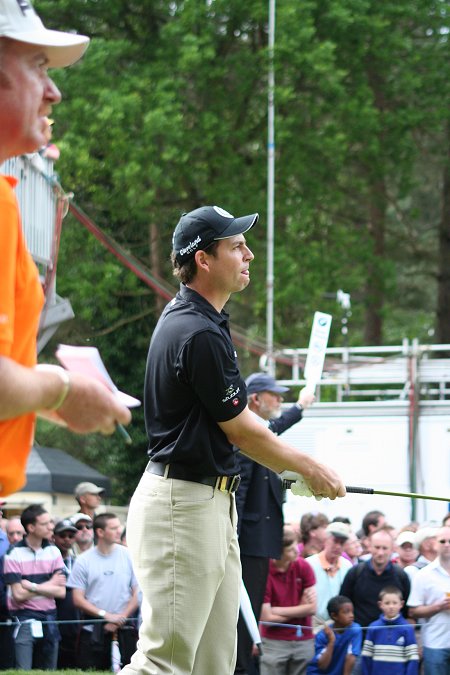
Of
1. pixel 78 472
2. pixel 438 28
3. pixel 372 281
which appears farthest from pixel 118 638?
pixel 438 28

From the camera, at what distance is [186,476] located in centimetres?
504

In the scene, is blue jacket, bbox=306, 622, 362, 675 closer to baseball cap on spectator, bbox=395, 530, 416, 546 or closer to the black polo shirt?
baseball cap on spectator, bbox=395, 530, 416, 546

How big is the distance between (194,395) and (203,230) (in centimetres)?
87

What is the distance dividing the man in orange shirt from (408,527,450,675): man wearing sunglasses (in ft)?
24.8

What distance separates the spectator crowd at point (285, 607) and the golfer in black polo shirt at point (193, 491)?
13.4 ft

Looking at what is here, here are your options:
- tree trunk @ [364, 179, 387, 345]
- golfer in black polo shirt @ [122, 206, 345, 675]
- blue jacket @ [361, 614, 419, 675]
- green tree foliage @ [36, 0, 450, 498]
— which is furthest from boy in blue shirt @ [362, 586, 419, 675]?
tree trunk @ [364, 179, 387, 345]

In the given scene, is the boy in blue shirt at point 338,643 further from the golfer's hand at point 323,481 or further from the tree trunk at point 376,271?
the tree trunk at point 376,271

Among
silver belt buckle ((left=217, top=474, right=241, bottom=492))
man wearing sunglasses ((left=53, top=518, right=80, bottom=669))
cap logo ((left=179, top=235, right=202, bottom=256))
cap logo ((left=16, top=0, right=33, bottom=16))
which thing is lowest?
man wearing sunglasses ((left=53, top=518, right=80, bottom=669))

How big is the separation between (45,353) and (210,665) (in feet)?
83.0

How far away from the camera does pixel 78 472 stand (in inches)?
881

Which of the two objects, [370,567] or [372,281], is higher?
[372,281]

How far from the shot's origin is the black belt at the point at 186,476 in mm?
5039

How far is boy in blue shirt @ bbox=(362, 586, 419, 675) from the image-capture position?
974 centimetres

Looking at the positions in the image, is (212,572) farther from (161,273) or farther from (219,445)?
(161,273)
